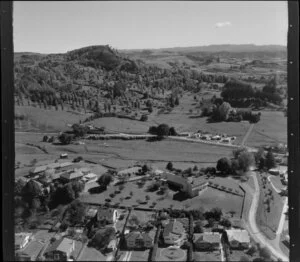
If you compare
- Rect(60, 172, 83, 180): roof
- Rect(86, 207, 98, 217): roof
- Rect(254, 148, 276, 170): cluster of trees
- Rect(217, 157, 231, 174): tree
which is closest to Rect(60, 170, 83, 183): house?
Rect(60, 172, 83, 180): roof

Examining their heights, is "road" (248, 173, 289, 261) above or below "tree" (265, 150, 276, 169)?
below

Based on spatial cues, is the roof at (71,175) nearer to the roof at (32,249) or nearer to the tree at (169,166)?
the roof at (32,249)

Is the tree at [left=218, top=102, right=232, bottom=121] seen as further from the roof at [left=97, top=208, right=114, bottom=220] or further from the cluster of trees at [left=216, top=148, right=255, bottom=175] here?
the roof at [left=97, top=208, right=114, bottom=220]

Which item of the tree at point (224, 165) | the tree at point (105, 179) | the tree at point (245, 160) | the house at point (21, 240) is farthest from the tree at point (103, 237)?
the tree at point (245, 160)

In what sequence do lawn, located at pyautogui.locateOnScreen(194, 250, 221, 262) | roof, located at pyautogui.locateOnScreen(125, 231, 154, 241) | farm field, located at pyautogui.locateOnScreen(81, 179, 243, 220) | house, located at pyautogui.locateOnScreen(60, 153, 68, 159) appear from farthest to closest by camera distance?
house, located at pyautogui.locateOnScreen(60, 153, 68, 159) < farm field, located at pyautogui.locateOnScreen(81, 179, 243, 220) < roof, located at pyautogui.locateOnScreen(125, 231, 154, 241) < lawn, located at pyautogui.locateOnScreen(194, 250, 221, 262)

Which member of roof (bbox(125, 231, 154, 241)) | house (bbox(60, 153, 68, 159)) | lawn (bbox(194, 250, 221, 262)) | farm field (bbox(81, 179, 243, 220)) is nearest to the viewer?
lawn (bbox(194, 250, 221, 262))

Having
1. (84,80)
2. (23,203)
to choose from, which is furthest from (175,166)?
(23,203)

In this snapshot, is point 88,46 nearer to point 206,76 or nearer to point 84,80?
point 84,80
